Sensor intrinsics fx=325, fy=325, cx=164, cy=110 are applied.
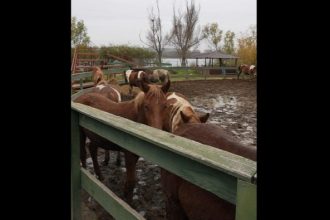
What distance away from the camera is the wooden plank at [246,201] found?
97 cm

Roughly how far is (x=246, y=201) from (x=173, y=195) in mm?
1485

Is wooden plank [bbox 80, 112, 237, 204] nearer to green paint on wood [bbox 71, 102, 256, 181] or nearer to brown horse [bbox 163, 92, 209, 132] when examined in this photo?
Result: green paint on wood [bbox 71, 102, 256, 181]

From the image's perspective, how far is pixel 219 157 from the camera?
1.18m

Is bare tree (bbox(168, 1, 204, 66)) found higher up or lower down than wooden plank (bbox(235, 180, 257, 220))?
higher up

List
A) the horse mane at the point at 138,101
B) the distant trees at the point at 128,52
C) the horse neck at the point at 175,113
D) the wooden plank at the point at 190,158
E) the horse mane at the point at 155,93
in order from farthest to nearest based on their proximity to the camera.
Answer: the distant trees at the point at 128,52, the horse mane at the point at 138,101, the horse mane at the point at 155,93, the horse neck at the point at 175,113, the wooden plank at the point at 190,158

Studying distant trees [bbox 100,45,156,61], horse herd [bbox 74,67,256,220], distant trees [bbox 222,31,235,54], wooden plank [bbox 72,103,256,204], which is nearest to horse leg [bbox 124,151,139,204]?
horse herd [bbox 74,67,256,220]

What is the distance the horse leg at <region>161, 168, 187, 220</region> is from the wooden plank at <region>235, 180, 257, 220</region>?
52.5 inches

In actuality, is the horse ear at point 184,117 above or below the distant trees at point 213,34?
below

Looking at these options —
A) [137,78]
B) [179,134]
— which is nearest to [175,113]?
[179,134]

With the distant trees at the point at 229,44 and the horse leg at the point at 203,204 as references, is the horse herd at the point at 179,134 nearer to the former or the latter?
the horse leg at the point at 203,204

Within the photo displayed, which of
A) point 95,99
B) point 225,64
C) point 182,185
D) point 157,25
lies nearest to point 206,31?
point 225,64

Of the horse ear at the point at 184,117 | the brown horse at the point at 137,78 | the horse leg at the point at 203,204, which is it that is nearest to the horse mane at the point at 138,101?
the brown horse at the point at 137,78

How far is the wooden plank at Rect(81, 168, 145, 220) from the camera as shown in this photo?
1892 mm
